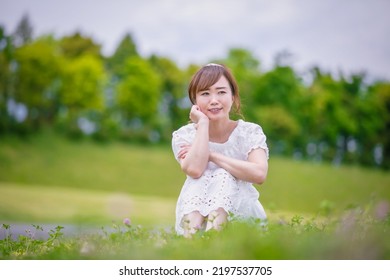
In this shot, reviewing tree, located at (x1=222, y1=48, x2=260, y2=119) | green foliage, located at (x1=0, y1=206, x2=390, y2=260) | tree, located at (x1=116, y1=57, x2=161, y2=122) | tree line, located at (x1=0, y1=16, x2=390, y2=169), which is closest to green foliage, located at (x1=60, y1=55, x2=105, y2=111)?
tree line, located at (x1=0, y1=16, x2=390, y2=169)

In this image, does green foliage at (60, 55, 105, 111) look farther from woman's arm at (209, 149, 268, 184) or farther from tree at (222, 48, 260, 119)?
woman's arm at (209, 149, 268, 184)

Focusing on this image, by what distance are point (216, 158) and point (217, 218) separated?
15.8 inches

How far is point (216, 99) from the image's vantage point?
129 inches

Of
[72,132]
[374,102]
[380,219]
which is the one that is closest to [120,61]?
[72,132]

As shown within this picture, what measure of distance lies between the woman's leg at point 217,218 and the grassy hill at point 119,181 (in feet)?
31.6

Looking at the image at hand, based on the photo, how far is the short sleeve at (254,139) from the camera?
3.23 m

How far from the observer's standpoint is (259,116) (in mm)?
26703

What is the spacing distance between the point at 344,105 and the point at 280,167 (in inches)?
338

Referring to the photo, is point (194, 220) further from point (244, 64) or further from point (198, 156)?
point (244, 64)

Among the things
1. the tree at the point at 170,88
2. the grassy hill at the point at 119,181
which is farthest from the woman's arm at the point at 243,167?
the tree at the point at 170,88

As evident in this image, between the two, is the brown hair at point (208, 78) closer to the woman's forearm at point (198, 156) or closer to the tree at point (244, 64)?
the woman's forearm at point (198, 156)

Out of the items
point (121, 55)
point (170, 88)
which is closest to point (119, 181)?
point (121, 55)
